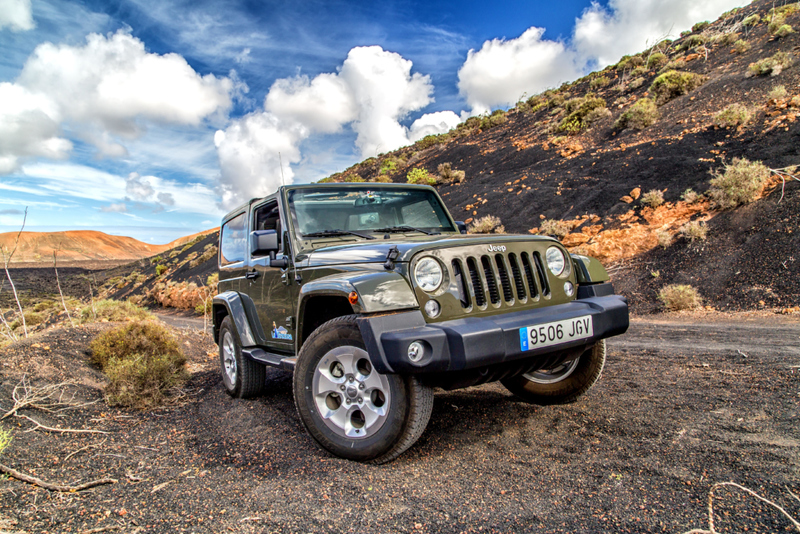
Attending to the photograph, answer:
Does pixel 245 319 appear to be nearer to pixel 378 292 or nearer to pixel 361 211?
pixel 361 211

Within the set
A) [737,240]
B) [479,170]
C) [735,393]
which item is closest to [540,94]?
[479,170]

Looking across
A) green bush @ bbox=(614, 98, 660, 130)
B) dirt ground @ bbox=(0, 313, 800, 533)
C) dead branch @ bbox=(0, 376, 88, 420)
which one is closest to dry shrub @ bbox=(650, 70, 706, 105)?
green bush @ bbox=(614, 98, 660, 130)

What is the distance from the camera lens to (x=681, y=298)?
958cm

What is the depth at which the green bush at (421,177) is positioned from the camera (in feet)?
85.3

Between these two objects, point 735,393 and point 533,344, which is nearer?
point 533,344

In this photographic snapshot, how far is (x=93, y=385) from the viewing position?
5.02 meters

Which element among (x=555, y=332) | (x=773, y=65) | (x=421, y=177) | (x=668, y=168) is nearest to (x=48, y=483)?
(x=555, y=332)

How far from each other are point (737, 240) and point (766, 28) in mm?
18272

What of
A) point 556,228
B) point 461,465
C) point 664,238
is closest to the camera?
point 461,465

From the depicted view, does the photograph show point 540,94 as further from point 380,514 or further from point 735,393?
point 380,514

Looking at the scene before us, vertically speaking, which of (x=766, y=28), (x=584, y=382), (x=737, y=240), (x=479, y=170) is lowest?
(x=584, y=382)

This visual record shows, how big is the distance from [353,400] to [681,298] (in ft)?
30.0

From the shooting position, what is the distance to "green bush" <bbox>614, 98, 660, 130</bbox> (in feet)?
63.1

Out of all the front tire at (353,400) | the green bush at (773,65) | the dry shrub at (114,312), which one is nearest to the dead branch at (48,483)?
the front tire at (353,400)
